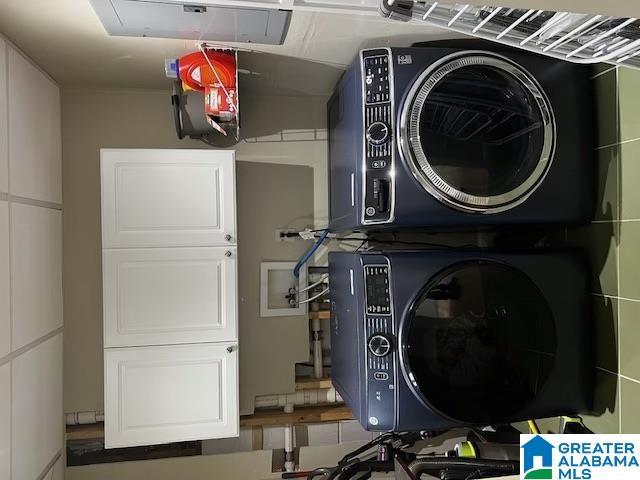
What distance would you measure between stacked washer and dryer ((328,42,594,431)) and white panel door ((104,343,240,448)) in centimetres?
50

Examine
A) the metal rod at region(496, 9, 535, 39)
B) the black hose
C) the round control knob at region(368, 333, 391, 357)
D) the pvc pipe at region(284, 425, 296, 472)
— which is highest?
the metal rod at region(496, 9, 535, 39)

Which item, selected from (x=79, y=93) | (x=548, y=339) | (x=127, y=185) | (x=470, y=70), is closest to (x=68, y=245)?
(x=127, y=185)

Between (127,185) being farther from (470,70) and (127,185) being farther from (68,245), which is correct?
(470,70)

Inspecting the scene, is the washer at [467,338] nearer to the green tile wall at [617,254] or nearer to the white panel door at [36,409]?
the green tile wall at [617,254]

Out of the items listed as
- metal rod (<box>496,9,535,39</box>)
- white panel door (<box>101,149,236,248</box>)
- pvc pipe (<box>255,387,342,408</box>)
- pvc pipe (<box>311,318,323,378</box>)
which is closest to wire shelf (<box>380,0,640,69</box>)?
metal rod (<box>496,9,535,39</box>)

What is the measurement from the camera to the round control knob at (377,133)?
1.50m

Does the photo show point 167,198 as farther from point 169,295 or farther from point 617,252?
point 617,252

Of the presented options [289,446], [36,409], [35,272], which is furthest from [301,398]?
[35,272]

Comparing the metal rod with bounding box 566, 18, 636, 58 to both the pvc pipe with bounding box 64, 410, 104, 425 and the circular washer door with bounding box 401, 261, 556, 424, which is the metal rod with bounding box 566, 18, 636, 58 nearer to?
the circular washer door with bounding box 401, 261, 556, 424

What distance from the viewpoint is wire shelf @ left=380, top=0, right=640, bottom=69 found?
34.6 inches

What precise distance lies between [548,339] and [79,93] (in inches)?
76.7

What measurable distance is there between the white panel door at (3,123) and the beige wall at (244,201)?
0.49 m

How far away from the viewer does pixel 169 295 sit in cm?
179

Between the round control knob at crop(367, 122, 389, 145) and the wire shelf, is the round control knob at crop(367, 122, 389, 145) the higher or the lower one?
the lower one
